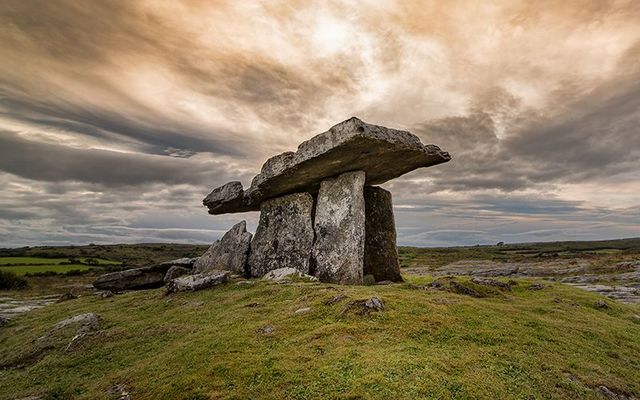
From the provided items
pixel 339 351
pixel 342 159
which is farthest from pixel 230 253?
pixel 339 351

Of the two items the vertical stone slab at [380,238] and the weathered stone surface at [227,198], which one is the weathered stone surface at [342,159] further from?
the vertical stone slab at [380,238]

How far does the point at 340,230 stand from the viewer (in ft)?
67.9

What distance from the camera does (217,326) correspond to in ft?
39.9

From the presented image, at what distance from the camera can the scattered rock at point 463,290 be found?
51.5ft

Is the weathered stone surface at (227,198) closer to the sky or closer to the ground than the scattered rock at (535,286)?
closer to the sky

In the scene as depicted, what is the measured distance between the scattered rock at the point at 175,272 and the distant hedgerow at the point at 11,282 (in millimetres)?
23724

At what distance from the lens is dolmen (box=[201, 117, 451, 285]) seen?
765 inches

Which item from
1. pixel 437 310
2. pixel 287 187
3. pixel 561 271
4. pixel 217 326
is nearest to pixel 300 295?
pixel 217 326

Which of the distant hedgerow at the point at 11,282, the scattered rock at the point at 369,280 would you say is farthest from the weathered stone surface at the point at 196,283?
the distant hedgerow at the point at 11,282

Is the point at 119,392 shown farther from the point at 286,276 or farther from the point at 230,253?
the point at 230,253

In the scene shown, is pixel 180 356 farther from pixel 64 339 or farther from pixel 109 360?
pixel 64 339

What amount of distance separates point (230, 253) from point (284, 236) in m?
4.33

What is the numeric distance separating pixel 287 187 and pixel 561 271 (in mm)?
41510

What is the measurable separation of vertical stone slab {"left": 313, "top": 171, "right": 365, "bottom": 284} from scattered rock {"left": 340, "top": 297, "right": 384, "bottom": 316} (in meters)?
7.38
